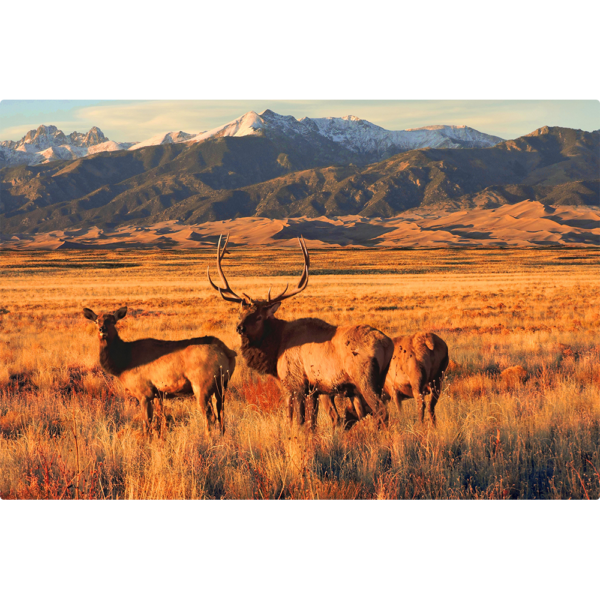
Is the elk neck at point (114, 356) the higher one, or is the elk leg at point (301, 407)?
the elk neck at point (114, 356)

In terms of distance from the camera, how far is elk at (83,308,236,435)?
6.57 m

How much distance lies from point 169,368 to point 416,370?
313cm

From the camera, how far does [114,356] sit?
23.0 feet

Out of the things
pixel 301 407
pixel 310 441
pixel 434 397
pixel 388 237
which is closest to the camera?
pixel 310 441

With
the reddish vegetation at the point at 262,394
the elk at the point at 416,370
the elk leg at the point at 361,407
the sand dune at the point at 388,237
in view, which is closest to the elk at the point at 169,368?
the reddish vegetation at the point at 262,394

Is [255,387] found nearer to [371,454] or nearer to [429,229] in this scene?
[371,454]

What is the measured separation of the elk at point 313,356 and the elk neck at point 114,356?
1.60 m

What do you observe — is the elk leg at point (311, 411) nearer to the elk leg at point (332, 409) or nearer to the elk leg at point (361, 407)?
the elk leg at point (332, 409)

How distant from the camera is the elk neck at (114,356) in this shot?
6.96 m

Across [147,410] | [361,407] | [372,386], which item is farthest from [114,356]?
[372,386]

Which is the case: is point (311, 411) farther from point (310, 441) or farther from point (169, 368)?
point (169, 368)

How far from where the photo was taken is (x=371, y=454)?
5.44 m
